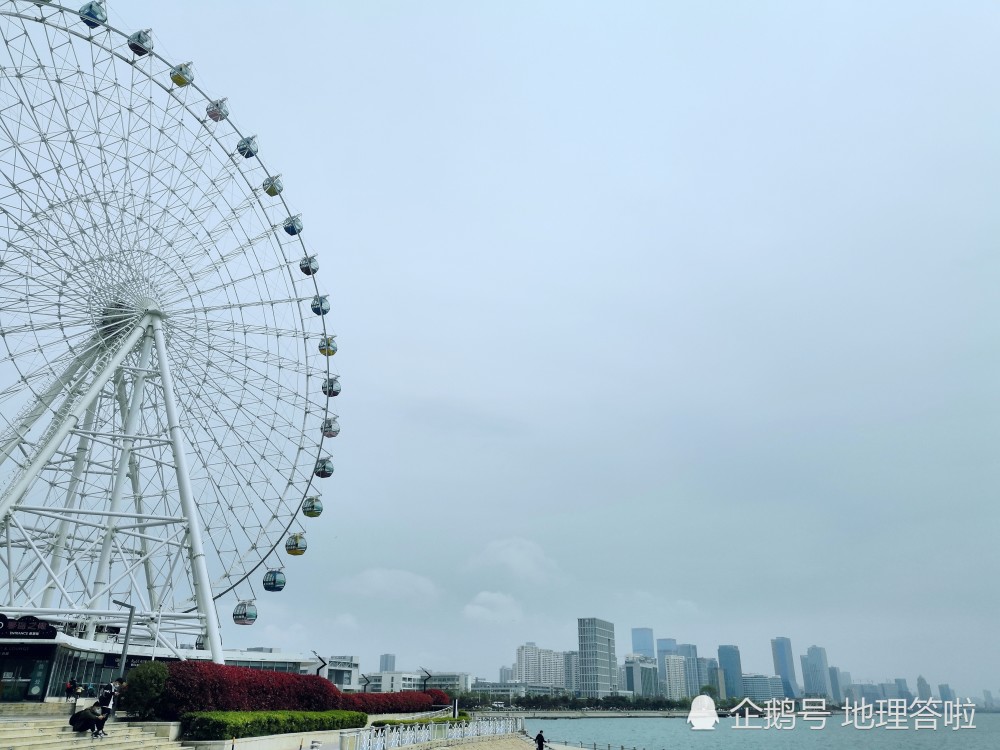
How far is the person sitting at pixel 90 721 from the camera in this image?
1853cm

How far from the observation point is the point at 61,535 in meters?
30.3

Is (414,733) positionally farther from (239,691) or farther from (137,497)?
(137,497)

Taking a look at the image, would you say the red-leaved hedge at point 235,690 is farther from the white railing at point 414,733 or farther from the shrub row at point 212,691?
the white railing at point 414,733

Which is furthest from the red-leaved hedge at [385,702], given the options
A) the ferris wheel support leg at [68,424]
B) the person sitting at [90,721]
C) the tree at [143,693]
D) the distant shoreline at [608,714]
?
the distant shoreline at [608,714]

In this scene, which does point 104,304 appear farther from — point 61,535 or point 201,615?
point 201,615

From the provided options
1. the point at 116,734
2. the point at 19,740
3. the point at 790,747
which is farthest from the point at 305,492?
the point at 790,747

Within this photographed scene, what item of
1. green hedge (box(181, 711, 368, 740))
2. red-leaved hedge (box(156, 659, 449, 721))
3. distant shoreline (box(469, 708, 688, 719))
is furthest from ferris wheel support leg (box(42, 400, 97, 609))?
distant shoreline (box(469, 708, 688, 719))

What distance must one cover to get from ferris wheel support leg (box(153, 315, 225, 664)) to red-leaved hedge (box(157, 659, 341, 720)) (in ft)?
5.35

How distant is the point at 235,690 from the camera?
23.4 meters

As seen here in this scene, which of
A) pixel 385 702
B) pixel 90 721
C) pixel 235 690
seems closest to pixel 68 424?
pixel 235 690

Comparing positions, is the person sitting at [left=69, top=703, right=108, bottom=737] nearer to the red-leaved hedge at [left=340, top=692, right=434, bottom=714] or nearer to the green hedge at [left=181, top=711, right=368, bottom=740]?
the green hedge at [left=181, top=711, right=368, bottom=740]

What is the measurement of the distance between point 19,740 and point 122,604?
13.0 meters

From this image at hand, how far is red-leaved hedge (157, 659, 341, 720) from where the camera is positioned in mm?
21453

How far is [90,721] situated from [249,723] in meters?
4.55
